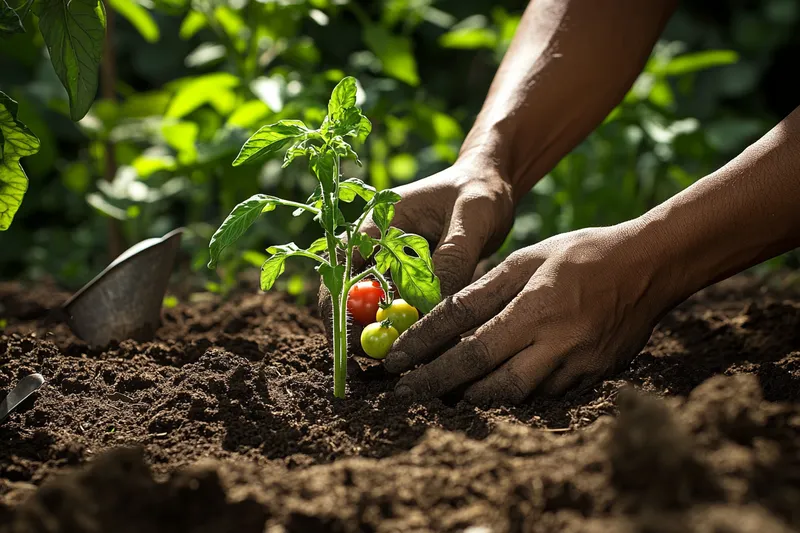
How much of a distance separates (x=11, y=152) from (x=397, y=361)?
3.07ft

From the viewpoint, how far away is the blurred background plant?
3223 mm

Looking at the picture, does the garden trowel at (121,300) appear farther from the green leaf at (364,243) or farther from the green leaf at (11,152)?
the green leaf at (364,243)

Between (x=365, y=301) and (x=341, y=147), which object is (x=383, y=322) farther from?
(x=341, y=147)

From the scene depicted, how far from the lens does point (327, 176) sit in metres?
1.63

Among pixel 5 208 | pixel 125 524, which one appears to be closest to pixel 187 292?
pixel 5 208

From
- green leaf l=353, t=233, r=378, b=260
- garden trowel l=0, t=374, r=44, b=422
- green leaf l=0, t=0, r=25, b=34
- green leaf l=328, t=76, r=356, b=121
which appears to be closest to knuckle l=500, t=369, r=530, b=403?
green leaf l=353, t=233, r=378, b=260

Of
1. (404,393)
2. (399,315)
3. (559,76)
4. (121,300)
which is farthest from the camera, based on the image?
(559,76)

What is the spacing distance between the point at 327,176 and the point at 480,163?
670 mm

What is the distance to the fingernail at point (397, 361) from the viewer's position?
177cm

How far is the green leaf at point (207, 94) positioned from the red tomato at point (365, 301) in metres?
1.42

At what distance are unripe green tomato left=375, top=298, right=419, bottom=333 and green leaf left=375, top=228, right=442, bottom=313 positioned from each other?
154 mm

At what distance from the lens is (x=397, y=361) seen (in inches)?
69.7

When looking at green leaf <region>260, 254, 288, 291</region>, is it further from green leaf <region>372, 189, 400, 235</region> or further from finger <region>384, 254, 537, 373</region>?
finger <region>384, 254, 537, 373</region>

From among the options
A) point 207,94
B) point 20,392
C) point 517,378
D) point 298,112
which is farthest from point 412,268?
point 207,94
